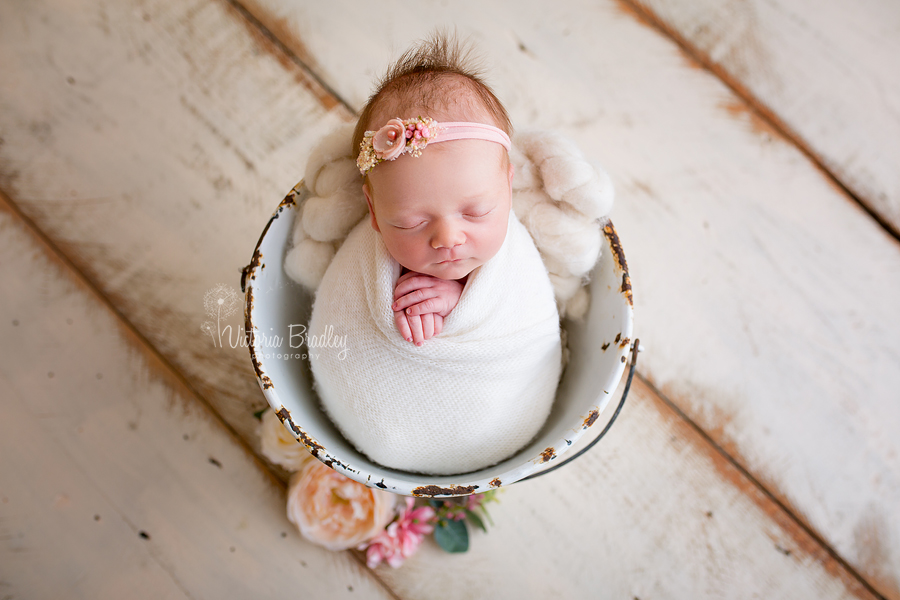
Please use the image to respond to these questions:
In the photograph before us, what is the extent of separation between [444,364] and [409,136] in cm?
28

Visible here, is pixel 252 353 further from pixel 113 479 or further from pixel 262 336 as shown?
pixel 113 479

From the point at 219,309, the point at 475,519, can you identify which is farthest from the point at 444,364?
the point at 219,309

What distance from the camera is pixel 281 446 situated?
0.92m

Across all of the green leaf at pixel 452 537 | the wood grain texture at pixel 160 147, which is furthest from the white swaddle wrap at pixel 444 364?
the wood grain texture at pixel 160 147

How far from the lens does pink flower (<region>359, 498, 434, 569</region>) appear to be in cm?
95

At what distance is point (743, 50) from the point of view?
1.17m

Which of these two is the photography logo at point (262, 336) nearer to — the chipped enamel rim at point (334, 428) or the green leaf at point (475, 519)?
the chipped enamel rim at point (334, 428)

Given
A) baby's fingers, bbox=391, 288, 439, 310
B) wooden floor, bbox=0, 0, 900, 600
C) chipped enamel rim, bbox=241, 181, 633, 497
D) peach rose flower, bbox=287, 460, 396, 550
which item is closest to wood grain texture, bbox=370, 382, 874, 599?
wooden floor, bbox=0, 0, 900, 600

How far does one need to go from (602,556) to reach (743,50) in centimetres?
104

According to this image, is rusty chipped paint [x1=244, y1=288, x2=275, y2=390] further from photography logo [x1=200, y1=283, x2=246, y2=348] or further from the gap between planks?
the gap between planks

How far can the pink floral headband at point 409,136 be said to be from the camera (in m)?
0.64

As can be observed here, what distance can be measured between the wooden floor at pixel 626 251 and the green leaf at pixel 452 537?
0.03 m

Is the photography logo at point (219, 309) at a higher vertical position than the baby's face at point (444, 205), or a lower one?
lower

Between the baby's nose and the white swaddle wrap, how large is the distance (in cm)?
8
